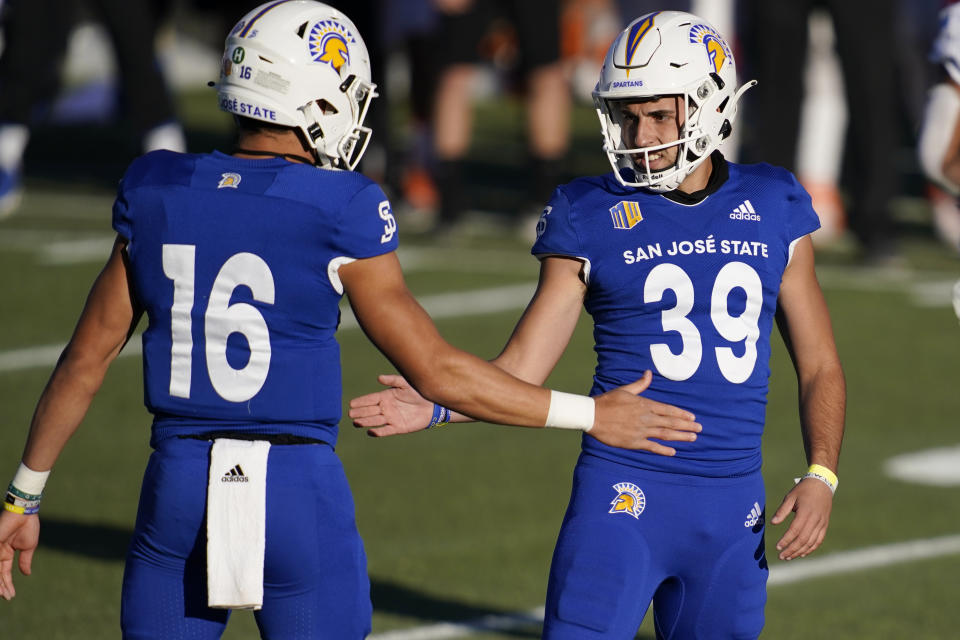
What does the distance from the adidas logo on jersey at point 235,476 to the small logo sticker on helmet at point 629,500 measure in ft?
2.85

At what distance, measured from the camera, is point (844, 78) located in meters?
9.79

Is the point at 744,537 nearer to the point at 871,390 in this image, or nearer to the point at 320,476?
the point at 320,476

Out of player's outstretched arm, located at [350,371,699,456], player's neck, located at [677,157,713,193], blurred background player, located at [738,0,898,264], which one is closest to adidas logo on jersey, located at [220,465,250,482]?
player's outstretched arm, located at [350,371,699,456]

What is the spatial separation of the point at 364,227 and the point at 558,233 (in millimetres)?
632

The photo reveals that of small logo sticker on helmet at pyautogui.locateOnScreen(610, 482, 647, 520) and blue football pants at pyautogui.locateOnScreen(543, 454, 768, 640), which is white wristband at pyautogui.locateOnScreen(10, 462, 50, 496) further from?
small logo sticker on helmet at pyautogui.locateOnScreen(610, 482, 647, 520)

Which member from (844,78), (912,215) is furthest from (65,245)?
(912,215)

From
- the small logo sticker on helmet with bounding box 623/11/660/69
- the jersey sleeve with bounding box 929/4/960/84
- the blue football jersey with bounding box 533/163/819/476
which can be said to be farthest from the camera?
the jersey sleeve with bounding box 929/4/960/84

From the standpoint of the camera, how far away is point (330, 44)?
11.2 feet

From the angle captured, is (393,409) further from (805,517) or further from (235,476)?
(805,517)

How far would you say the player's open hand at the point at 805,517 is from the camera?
11.6 ft

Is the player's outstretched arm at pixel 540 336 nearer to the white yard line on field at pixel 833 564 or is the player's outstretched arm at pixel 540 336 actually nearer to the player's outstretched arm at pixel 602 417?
the player's outstretched arm at pixel 602 417

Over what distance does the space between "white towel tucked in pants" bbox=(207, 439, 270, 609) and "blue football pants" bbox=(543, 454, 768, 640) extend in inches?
28.8

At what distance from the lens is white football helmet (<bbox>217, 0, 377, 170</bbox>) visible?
11.0 feet

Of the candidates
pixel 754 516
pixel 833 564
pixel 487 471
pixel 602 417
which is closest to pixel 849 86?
pixel 487 471
